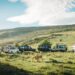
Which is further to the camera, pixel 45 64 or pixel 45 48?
pixel 45 48

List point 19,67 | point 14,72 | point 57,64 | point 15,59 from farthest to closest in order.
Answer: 1. point 15,59
2. point 57,64
3. point 19,67
4. point 14,72

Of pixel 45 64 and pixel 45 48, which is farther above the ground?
pixel 45 48

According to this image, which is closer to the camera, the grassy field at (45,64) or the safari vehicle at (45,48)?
the grassy field at (45,64)

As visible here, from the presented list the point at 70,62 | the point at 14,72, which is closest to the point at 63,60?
the point at 70,62

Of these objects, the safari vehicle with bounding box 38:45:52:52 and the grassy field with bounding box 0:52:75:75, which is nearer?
the grassy field with bounding box 0:52:75:75

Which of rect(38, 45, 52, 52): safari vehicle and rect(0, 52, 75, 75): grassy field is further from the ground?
rect(38, 45, 52, 52): safari vehicle

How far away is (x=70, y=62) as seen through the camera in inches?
1709

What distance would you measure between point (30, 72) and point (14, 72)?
2.18m

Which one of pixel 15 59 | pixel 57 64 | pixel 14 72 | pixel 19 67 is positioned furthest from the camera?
pixel 15 59

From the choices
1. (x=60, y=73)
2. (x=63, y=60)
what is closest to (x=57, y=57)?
(x=63, y=60)

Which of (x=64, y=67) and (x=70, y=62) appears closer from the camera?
(x=64, y=67)

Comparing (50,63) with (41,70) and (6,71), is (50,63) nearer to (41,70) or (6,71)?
(41,70)

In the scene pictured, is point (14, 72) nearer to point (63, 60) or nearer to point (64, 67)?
point (64, 67)

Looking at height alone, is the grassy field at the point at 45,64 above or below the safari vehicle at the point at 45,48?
below
